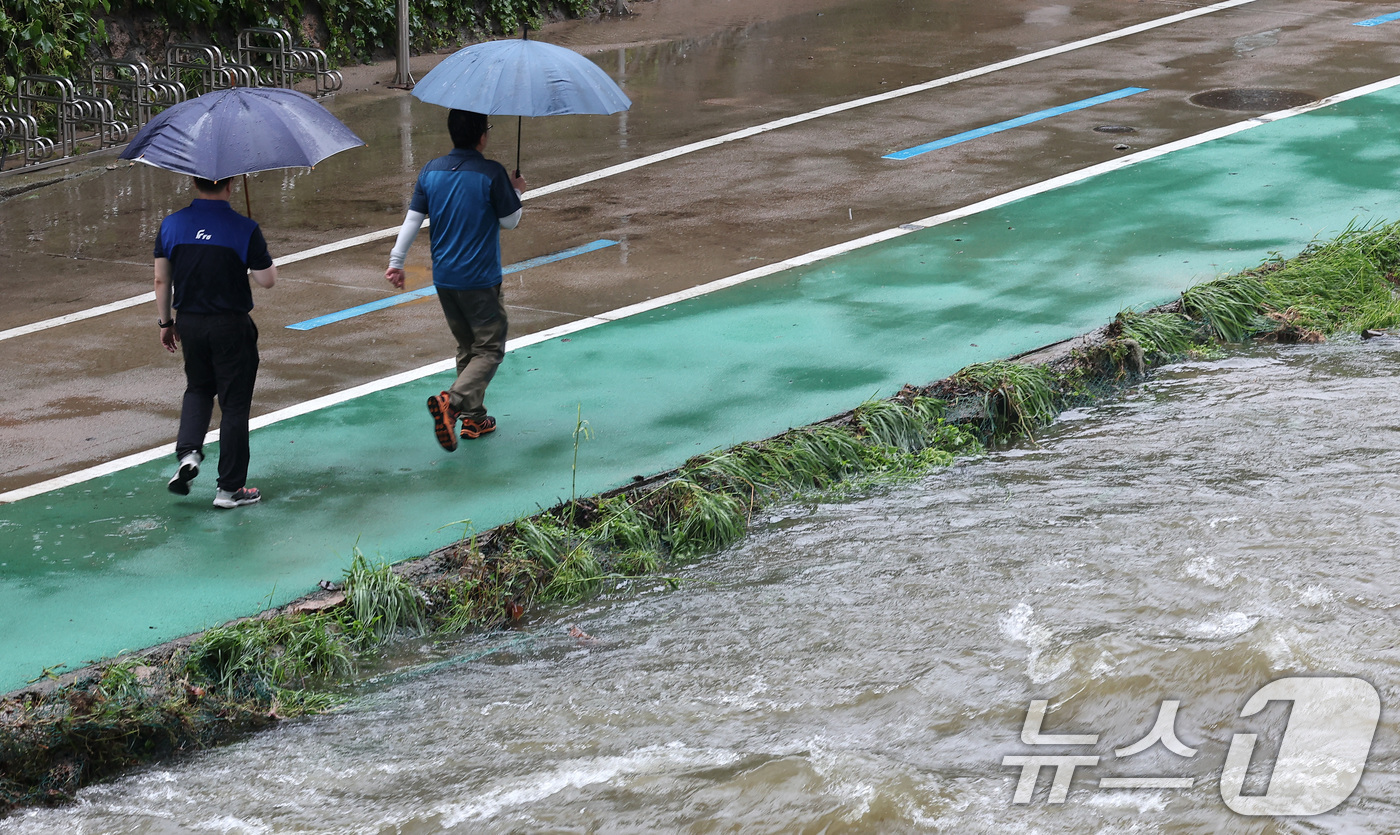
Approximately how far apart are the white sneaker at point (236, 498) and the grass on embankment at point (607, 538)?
106cm

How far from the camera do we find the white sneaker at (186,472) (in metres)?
6.78

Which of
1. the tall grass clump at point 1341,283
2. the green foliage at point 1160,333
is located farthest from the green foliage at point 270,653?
the tall grass clump at point 1341,283

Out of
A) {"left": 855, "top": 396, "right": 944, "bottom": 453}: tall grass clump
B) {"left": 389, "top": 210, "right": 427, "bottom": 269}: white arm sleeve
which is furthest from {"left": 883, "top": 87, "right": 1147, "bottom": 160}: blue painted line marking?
{"left": 389, "top": 210, "right": 427, "bottom": 269}: white arm sleeve

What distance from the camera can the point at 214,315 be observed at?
6621 mm

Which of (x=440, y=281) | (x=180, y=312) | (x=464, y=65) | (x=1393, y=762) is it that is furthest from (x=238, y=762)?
(x=1393, y=762)

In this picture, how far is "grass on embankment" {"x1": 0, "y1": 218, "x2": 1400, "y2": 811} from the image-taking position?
515cm

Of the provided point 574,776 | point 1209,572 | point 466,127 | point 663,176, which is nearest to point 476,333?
point 466,127

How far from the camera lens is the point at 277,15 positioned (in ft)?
56.4

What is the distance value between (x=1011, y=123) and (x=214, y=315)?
1018 centimetres

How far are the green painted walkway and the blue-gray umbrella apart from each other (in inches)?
71.6

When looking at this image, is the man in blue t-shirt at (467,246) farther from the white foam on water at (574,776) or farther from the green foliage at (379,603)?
the white foam on water at (574,776)

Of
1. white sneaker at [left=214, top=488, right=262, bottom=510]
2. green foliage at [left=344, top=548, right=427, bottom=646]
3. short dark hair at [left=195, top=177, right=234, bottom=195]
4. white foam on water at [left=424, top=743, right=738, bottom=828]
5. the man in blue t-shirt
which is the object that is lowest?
white foam on water at [left=424, top=743, right=738, bottom=828]

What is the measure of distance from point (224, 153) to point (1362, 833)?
5.29 m

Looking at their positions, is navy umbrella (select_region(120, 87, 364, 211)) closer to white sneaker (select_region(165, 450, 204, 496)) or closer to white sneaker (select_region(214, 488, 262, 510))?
white sneaker (select_region(165, 450, 204, 496))
